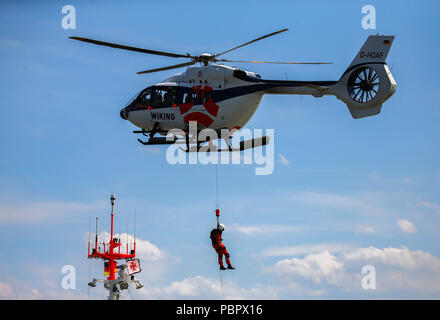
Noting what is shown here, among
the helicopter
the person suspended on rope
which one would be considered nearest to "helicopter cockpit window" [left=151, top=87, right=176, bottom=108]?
the helicopter

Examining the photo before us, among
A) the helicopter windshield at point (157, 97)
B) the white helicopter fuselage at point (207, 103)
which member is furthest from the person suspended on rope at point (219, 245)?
the helicopter windshield at point (157, 97)

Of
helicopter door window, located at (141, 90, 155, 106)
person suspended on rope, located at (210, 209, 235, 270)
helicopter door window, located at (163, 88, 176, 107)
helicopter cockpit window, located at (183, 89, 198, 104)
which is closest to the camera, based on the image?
person suspended on rope, located at (210, 209, 235, 270)

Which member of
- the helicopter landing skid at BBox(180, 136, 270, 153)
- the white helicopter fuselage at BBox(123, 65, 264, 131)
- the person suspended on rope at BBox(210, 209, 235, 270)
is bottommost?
the person suspended on rope at BBox(210, 209, 235, 270)

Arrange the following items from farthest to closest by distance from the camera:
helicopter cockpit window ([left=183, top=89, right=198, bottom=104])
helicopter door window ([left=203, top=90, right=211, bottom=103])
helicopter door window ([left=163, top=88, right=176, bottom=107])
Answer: helicopter door window ([left=163, top=88, right=176, bottom=107]), helicopter cockpit window ([left=183, top=89, right=198, bottom=104]), helicopter door window ([left=203, top=90, right=211, bottom=103])

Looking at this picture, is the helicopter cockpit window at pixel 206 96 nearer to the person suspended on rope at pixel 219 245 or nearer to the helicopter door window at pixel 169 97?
the helicopter door window at pixel 169 97

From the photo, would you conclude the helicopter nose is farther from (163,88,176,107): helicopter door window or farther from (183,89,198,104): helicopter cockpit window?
(183,89,198,104): helicopter cockpit window

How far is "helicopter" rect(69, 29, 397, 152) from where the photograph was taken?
44812 millimetres

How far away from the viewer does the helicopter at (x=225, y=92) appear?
44812 millimetres

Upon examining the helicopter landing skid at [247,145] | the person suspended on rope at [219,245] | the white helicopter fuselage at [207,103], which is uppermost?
the white helicopter fuselage at [207,103]

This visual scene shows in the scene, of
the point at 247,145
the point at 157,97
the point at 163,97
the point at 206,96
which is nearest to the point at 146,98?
the point at 157,97
